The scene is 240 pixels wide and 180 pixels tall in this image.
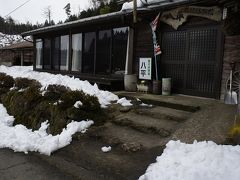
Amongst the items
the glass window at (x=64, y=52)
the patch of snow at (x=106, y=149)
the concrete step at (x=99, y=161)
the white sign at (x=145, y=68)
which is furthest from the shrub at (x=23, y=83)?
the patch of snow at (x=106, y=149)

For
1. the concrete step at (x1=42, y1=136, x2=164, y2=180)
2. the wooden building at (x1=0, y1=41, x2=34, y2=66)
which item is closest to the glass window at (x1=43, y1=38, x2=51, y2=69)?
the concrete step at (x1=42, y1=136, x2=164, y2=180)

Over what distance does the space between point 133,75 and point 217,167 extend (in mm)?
5701

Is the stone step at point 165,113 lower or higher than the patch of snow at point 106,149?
higher

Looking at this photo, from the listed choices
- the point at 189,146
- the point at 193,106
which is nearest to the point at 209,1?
the point at 193,106

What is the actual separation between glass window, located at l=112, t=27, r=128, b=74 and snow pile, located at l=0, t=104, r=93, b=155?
→ 423cm

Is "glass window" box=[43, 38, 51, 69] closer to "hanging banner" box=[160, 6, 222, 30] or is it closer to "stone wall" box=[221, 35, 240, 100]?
"hanging banner" box=[160, 6, 222, 30]

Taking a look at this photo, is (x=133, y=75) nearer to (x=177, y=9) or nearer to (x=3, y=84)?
(x=177, y=9)

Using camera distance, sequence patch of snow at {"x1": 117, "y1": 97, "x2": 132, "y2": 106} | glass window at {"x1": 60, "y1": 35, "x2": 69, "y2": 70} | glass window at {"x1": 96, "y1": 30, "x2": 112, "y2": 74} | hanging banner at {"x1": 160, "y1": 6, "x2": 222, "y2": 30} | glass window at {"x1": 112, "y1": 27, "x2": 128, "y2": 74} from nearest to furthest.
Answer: hanging banner at {"x1": 160, "y1": 6, "x2": 222, "y2": 30}, patch of snow at {"x1": 117, "y1": 97, "x2": 132, "y2": 106}, glass window at {"x1": 112, "y1": 27, "x2": 128, "y2": 74}, glass window at {"x1": 96, "y1": 30, "x2": 112, "y2": 74}, glass window at {"x1": 60, "y1": 35, "x2": 69, "y2": 70}

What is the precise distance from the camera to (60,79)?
9.75 m

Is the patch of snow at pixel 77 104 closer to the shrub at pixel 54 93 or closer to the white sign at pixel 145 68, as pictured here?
the shrub at pixel 54 93

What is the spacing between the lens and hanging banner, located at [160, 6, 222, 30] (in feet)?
22.9

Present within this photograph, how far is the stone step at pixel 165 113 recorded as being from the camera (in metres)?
5.79

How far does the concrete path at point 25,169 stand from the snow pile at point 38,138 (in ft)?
0.85

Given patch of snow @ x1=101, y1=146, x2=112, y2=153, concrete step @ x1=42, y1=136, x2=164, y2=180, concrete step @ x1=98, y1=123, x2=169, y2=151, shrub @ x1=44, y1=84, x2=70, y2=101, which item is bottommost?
concrete step @ x1=42, y1=136, x2=164, y2=180
